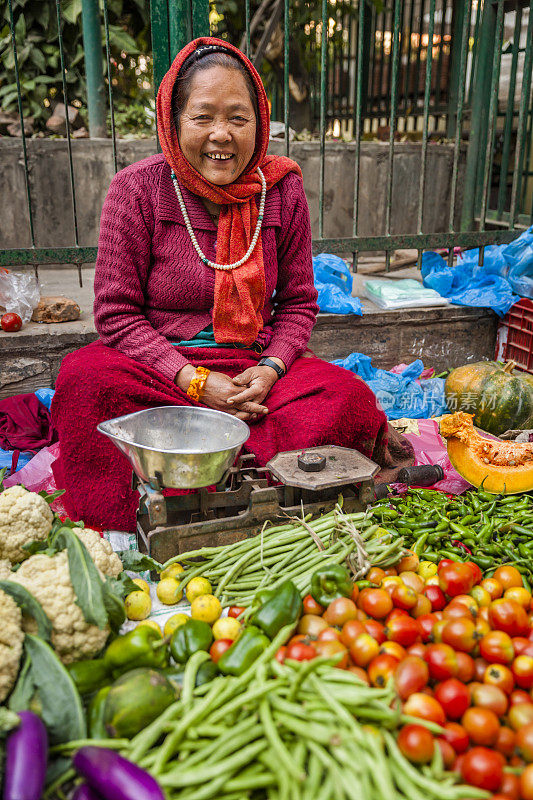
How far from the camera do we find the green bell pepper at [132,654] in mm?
1657

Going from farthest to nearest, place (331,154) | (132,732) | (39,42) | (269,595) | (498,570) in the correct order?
(39,42), (331,154), (498,570), (269,595), (132,732)

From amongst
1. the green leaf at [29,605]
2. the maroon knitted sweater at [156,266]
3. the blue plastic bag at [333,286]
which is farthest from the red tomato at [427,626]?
the blue plastic bag at [333,286]

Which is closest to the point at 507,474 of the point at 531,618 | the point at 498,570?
the point at 498,570

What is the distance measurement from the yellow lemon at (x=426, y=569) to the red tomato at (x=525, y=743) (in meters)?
0.74

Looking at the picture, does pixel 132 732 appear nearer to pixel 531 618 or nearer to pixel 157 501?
pixel 157 501

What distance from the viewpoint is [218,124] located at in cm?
258

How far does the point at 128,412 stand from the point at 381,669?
54.4 inches

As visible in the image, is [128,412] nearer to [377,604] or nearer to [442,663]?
[377,604]

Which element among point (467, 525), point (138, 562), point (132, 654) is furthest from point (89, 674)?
point (467, 525)

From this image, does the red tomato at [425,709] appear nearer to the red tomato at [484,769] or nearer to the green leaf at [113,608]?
the red tomato at [484,769]

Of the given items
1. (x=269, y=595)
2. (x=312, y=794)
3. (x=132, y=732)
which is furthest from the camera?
(x=269, y=595)

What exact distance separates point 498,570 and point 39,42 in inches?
288

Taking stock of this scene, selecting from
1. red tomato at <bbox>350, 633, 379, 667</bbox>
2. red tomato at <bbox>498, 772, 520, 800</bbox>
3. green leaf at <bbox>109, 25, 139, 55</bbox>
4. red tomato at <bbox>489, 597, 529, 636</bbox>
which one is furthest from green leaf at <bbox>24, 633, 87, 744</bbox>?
green leaf at <bbox>109, 25, 139, 55</bbox>

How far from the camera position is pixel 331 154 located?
18.3ft
